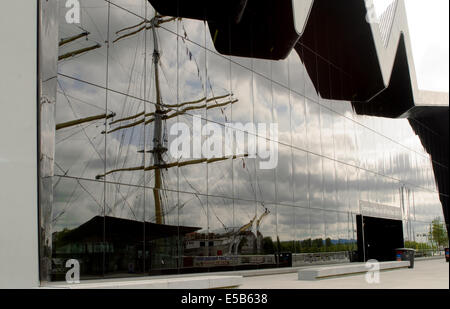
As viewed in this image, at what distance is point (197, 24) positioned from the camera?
51.2 feet

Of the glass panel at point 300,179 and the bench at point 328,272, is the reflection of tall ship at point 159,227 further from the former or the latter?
the glass panel at point 300,179

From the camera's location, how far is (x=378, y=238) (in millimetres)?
28469

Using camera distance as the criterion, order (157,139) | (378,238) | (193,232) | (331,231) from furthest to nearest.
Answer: (378,238) → (331,231) → (193,232) → (157,139)

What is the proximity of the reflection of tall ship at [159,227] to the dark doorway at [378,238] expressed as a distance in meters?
11.0

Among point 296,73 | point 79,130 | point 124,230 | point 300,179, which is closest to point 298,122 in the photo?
point 296,73

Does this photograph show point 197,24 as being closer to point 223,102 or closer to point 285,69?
point 223,102

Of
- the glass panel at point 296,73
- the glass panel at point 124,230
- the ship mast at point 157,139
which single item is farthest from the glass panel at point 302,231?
the glass panel at point 124,230

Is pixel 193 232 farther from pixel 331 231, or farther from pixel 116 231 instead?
pixel 331 231

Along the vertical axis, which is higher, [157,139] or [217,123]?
[217,123]
